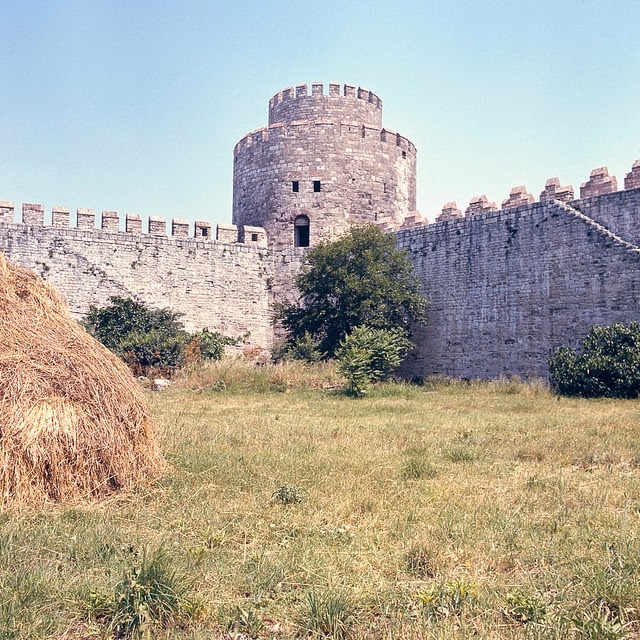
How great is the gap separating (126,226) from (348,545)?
1813cm

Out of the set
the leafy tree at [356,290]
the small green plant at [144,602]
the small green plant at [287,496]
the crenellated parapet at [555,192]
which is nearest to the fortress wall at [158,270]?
the leafy tree at [356,290]

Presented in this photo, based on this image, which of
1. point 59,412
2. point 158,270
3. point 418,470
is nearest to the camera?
point 59,412

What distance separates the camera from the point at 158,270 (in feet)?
68.4

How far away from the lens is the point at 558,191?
689 inches

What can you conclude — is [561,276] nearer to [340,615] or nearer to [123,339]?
[123,339]

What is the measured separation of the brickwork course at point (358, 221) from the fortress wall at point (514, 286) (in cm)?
3

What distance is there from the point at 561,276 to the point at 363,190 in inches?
338

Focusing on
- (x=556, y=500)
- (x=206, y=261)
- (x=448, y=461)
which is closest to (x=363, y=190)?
(x=206, y=261)

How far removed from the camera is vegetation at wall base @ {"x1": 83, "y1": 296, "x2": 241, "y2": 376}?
57.3 feet

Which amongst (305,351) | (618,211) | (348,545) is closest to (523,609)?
(348,545)

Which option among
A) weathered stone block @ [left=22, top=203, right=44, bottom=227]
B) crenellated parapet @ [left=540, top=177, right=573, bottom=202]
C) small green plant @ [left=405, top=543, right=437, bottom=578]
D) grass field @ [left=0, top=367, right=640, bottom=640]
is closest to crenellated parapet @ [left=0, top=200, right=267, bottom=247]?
weathered stone block @ [left=22, top=203, right=44, bottom=227]

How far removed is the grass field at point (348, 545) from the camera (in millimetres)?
3023

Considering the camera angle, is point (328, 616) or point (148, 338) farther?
point (148, 338)

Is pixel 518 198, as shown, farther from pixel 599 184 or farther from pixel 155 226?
Result: pixel 155 226
